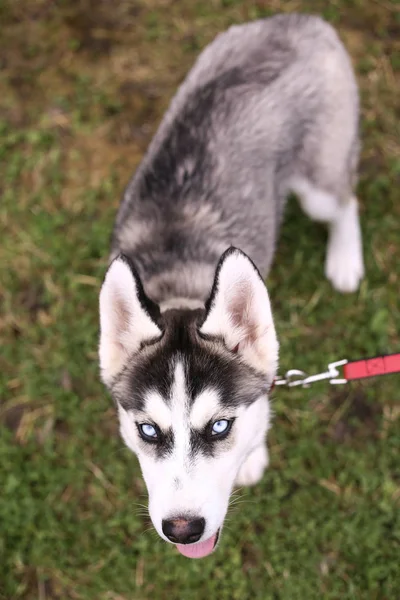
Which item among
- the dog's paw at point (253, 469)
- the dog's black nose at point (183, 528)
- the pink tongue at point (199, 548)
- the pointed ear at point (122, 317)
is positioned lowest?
the dog's paw at point (253, 469)

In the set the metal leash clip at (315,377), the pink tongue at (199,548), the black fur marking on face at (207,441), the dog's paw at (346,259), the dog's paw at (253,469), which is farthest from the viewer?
the dog's paw at (346,259)

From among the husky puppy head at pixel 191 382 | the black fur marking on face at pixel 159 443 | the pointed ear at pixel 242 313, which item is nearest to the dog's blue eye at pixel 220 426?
the husky puppy head at pixel 191 382

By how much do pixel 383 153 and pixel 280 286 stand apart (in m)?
1.46

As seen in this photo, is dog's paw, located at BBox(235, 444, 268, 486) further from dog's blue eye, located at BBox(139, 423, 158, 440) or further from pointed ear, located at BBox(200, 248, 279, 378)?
dog's blue eye, located at BBox(139, 423, 158, 440)

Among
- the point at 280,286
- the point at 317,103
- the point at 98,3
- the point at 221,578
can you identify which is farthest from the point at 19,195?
the point at 221,578

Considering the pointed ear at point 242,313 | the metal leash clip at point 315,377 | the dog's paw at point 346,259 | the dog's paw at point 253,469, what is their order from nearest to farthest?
the pointed ear at point 242,313 → the metal leash clip at point 315,377 → the dog's paw at point 253,469 → the dog's paw at point 346,259

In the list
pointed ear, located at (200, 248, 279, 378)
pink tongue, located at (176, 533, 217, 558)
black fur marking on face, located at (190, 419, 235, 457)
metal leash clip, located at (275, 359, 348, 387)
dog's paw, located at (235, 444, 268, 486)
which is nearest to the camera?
pointed ear, located at (200, 248, 279, 378)

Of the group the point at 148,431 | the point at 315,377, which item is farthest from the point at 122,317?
the point at 315,377

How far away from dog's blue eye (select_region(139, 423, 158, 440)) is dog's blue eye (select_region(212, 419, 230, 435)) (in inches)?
10.4

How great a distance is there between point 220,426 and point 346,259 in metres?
2.43

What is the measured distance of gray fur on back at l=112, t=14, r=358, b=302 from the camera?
11.8 feet

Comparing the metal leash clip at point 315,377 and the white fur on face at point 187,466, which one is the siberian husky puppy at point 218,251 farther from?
the metal leash clip at point 315,377

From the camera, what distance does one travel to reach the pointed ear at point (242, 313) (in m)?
2.51

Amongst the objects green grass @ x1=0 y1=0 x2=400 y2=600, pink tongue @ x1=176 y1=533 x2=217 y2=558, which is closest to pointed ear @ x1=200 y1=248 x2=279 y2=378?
pink tongue @ x1=176 y1=533 x2=217 y2=558
